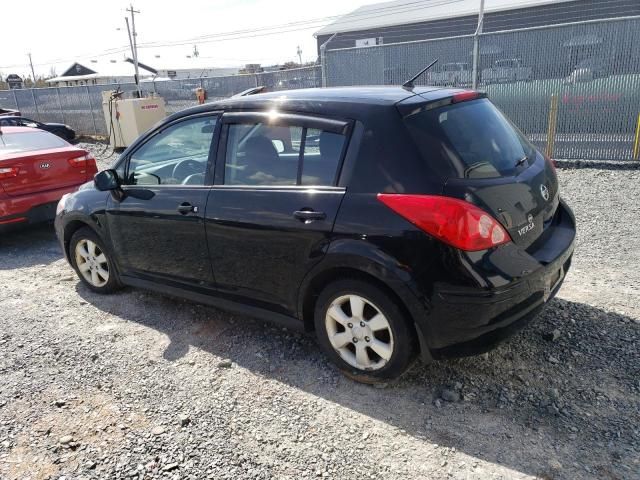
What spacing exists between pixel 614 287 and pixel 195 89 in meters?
14.7

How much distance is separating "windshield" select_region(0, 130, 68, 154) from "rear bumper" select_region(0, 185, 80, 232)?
0.72m

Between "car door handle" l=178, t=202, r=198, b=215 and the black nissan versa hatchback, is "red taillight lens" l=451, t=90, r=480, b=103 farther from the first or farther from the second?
"car door handle" l=178, t=202, r=198, b=215

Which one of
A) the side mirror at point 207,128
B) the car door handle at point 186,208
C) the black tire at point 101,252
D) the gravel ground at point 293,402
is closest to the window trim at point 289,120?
the side mirror at point 207,128

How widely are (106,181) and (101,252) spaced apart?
832mm

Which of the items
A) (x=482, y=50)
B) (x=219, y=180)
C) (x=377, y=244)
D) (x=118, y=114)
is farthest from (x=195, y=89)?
(x=377, y=244)

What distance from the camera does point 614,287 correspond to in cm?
416

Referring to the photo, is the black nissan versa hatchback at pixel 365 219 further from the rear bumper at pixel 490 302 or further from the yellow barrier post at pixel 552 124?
the yellow barrier post at pixel 552 124

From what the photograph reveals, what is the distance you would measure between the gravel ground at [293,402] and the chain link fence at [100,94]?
9844 mm

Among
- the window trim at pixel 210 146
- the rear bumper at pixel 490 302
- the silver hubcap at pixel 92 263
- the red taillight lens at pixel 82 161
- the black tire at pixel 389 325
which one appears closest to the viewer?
the rear bumper at pixel 490 302

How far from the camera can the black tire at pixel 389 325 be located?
9.21 ft

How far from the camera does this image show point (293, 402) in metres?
2.99

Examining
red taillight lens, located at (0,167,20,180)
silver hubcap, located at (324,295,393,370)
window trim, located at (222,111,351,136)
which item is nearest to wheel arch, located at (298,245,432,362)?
silver hubcap, located at (324,295,393,370)

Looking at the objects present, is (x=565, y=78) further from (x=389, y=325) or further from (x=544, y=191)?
(x=389, y=325)

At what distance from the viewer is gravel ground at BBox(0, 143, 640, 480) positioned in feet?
8.18
